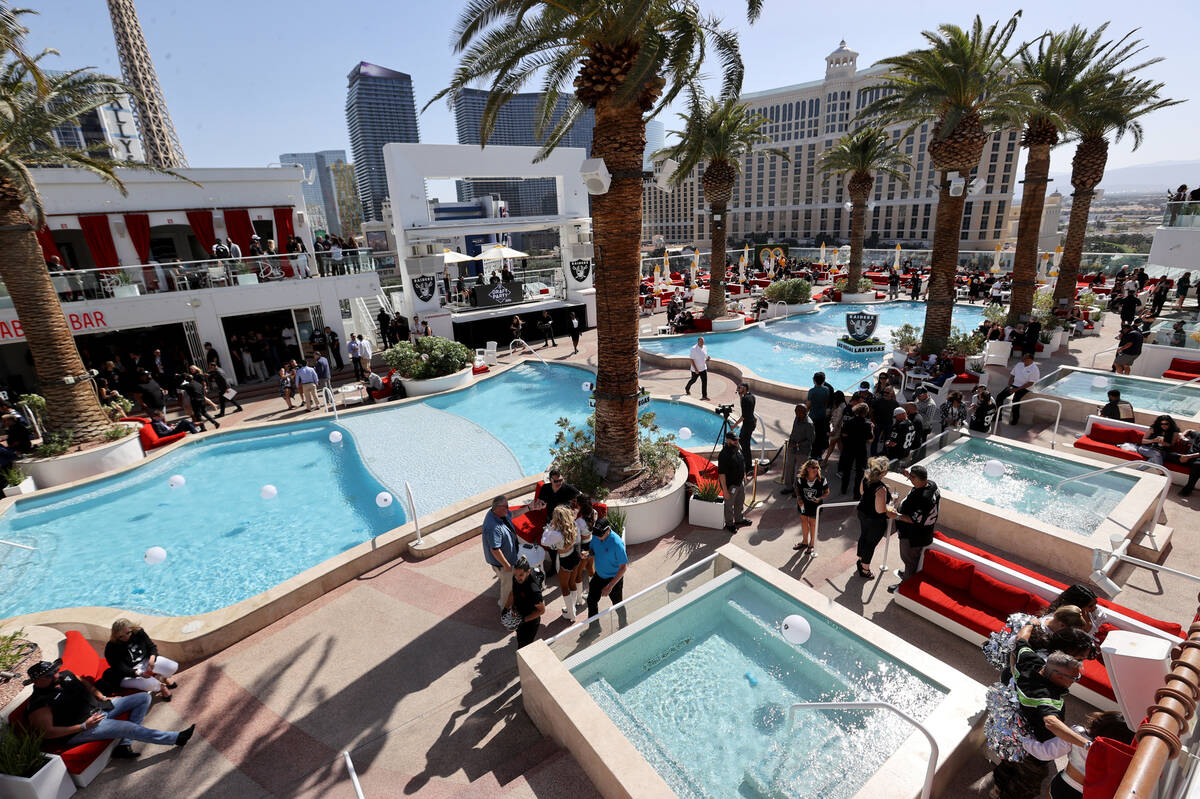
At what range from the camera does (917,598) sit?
6281 mm

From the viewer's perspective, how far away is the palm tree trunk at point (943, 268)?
15.8 meters

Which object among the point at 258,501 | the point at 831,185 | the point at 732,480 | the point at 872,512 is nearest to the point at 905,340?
the point at 732,480

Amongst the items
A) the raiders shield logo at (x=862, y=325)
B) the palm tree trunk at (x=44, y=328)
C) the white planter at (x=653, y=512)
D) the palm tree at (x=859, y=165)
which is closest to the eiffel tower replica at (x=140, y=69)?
the palm tree trunk at (x=44, y=328)

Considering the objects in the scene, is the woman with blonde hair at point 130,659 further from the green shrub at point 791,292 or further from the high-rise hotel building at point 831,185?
the high-rise hotel building at point 831,185

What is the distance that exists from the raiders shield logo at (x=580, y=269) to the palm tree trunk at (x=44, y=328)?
16832 millimetres

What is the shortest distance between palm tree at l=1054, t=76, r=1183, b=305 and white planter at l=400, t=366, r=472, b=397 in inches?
804

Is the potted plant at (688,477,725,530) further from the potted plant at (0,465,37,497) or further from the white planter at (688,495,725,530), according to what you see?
the potted plant at (0,465,37,497)

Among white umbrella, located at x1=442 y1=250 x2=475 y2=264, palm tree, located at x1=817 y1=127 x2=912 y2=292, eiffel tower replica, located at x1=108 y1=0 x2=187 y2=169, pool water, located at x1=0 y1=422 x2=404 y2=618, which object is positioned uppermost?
eiffel tower replica, located at x1=108 y1=0 x2=187 y2=169

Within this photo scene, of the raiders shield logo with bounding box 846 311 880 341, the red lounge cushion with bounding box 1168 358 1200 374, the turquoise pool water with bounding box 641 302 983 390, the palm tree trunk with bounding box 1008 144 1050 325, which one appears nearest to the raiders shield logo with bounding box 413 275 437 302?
the turquoise pool water with bounding box 641 302 983 390

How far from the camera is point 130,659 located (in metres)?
5.44

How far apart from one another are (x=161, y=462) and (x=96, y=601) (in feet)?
17.8

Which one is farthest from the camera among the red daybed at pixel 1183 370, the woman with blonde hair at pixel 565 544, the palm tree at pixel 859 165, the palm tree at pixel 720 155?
the palm tree at pixel 859 165

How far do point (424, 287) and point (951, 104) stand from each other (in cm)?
1751

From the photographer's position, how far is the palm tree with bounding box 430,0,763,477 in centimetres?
756
